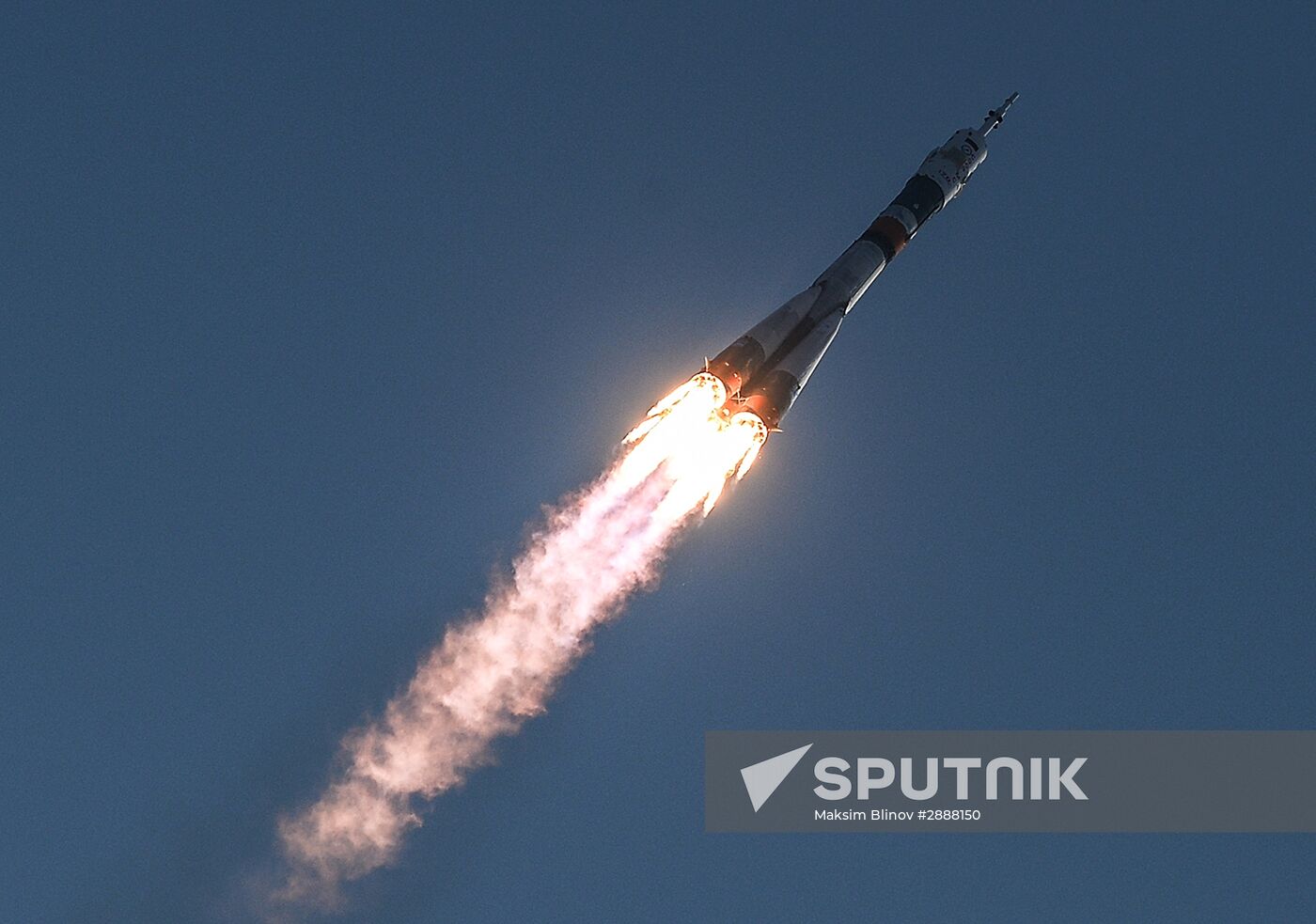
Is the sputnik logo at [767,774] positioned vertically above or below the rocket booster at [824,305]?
below

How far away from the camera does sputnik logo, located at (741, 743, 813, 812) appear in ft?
228

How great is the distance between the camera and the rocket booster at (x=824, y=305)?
68.9m

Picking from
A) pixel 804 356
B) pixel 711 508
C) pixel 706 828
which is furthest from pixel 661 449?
pixel 706 828

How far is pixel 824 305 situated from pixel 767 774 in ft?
83.2

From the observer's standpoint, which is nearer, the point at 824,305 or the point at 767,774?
the point at 767,774

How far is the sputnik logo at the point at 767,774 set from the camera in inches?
2734

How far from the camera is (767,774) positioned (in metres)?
69.6

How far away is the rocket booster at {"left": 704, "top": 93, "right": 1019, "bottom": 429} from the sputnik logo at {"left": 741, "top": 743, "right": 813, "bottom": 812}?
666 inches

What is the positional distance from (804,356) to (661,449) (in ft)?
29.5

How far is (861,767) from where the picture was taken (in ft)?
227

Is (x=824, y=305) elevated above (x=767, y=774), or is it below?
above

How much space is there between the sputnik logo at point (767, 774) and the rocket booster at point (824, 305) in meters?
16.9

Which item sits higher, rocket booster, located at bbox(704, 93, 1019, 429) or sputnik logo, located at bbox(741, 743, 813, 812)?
rocket booster, located at bbox(704, 93, 1019, 429)

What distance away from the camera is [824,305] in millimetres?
75438
